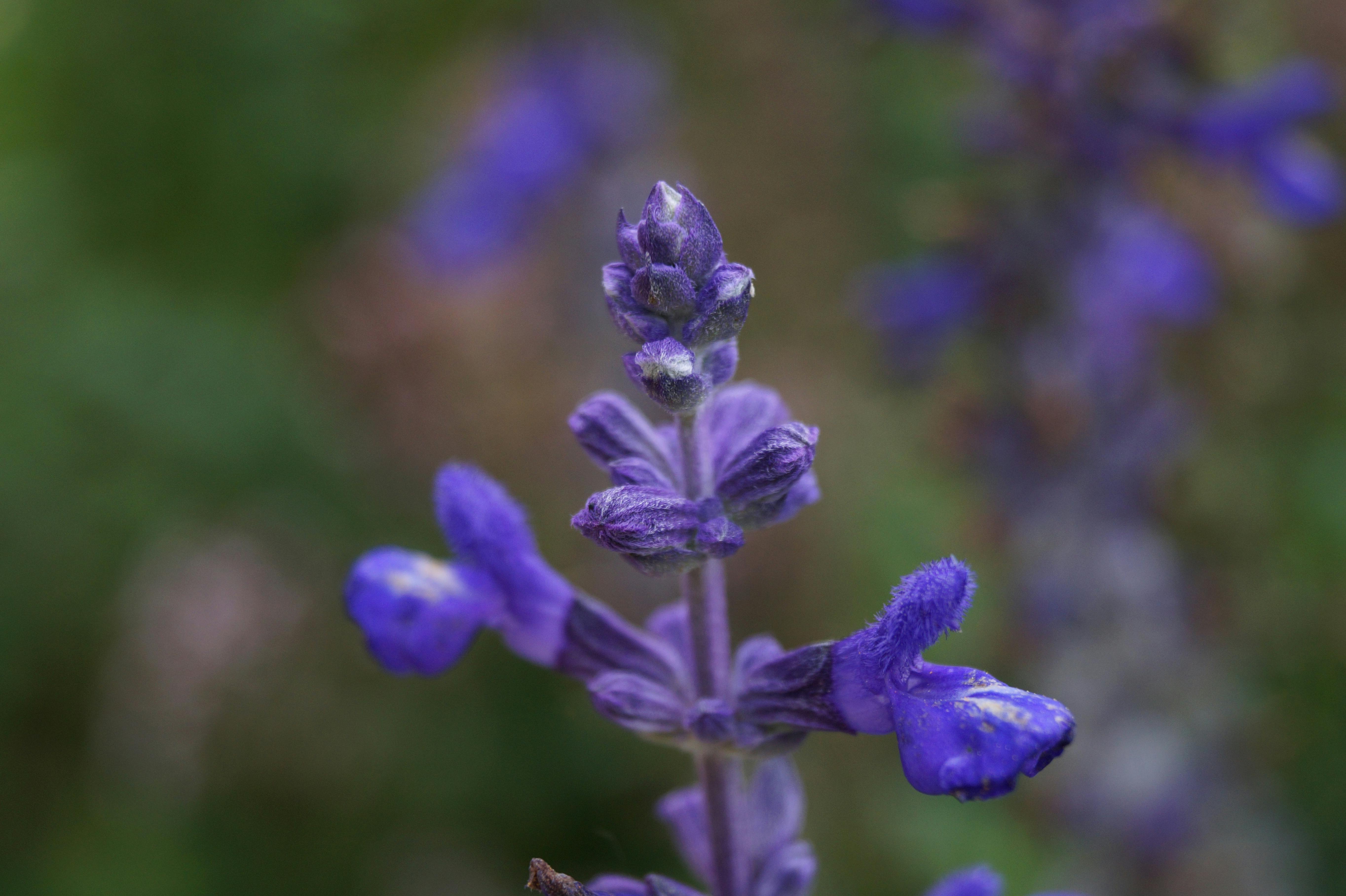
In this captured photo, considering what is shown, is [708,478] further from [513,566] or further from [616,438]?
[513,566]

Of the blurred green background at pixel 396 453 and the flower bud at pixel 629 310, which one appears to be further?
the blurred green background at pixel 396 453

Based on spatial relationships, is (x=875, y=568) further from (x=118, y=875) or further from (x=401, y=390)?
(x=118, y=875)

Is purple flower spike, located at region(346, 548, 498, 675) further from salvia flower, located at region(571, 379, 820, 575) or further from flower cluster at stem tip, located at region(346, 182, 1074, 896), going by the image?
salvia flower, located at region(571, 379, 820, 575)

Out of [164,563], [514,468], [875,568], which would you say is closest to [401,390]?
[514,468]

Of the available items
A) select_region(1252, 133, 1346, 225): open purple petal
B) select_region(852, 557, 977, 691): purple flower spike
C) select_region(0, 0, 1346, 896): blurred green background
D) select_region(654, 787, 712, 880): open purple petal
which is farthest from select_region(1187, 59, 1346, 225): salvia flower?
select_region(654, 787, 712, 880): open purple petal

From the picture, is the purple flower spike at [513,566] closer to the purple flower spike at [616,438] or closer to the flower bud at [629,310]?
the purple flower spike at [616,438]

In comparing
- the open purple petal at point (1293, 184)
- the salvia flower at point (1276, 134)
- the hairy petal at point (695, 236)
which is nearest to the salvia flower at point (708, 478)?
the hairy petal at point (695, 236)
